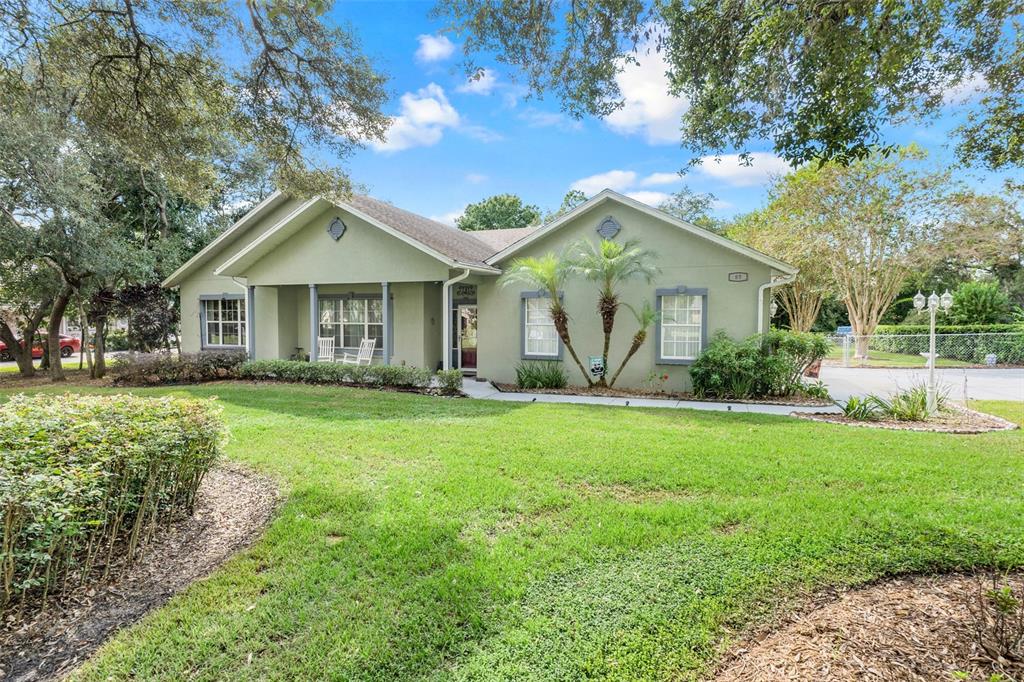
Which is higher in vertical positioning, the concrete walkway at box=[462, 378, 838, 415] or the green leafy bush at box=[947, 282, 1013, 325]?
the green leafy bush at box=[947, 282, 1013, 325]

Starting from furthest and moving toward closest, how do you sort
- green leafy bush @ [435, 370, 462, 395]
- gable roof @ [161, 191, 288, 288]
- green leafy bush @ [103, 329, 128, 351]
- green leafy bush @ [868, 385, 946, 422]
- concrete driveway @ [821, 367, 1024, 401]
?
1. green leafy bush @ [103, 329, 128, 351]
2. gable roof @ [161, 191, 288, 288]
3. concrete driveway @ [821, 367, 1024, 401]
4. green leafy bush @ [435, 370, 462, 395]
5. green leafy bush @ [868, 385, 946, 422]

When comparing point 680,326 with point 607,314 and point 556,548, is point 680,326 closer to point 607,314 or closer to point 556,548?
point 607,314

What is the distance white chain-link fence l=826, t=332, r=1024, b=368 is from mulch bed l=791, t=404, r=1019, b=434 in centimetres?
1065

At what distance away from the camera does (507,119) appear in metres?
8.63

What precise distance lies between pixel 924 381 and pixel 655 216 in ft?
27.8

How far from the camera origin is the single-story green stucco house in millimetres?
11828

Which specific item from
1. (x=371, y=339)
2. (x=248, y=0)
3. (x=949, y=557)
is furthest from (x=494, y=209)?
(x=949, y=557)

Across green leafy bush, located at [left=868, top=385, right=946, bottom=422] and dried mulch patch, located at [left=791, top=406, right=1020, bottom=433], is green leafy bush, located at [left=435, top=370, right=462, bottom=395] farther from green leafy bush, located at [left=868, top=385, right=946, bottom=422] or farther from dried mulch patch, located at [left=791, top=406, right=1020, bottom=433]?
green leafy bush, located at [left=868, top=385, right=946, bottom=422]

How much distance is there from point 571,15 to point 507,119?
130 inches

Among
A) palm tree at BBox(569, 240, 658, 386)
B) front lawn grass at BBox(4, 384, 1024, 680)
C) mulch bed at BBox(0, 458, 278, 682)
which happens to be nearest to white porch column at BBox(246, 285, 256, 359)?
front lawn grass at BBox(4, 384, 1024, 680)

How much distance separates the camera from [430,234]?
47.5 ft

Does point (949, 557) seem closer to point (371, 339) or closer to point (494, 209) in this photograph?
point (371, 339)

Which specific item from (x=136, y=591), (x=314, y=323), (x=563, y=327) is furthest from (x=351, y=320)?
(x=136, y=591)

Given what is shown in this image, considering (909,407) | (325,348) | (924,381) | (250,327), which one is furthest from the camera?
(325,348)
